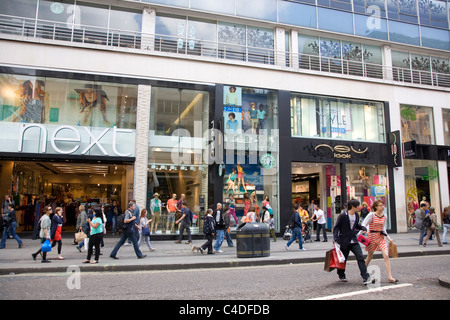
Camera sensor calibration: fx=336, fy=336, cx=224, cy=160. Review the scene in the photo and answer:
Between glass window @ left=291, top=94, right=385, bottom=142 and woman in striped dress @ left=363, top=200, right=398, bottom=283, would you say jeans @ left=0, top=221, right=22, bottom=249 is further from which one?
glass window @ left=291, top=94, right=385, bottom=142

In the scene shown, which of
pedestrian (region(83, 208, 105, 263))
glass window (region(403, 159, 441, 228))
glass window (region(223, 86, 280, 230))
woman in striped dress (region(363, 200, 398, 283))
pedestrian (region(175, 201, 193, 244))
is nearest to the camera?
woman in striped dress (region(363, 200, 398, 283))

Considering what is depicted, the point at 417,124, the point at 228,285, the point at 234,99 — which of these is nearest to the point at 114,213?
the point at 234,99

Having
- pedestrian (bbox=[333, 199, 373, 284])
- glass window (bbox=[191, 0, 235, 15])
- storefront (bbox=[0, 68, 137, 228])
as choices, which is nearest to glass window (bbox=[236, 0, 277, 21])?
glass window (bbox=[191, 0, 235, 15])

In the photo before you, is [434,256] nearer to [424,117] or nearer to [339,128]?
[339,128]

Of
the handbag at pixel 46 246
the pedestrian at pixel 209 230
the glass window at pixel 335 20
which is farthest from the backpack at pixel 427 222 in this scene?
the handbag at pixel 46 246

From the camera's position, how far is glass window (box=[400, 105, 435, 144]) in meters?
20.6

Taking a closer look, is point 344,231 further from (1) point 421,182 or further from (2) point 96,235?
(1) point 421,182

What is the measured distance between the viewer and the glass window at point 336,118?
18.6 m

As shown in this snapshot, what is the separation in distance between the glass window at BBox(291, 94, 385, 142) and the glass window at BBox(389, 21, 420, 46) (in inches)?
178

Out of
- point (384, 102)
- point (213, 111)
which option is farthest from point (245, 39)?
point (384, 102)

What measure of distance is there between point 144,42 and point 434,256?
15438 mm

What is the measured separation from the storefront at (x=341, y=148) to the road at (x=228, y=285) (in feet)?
31.0

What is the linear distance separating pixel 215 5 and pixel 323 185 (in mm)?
12004

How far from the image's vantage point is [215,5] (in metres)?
17.8
